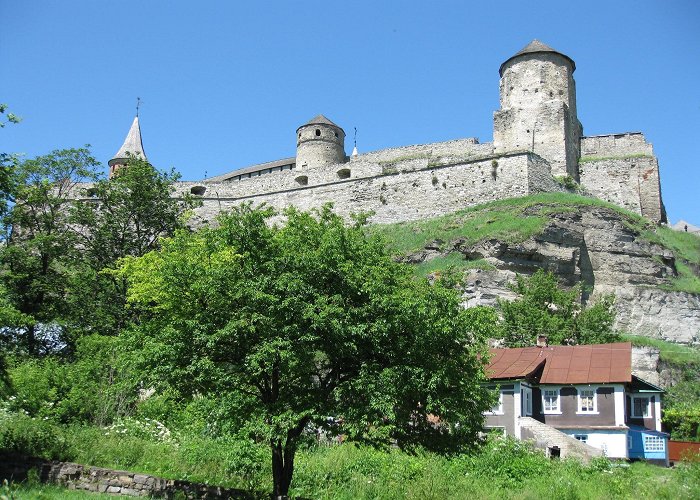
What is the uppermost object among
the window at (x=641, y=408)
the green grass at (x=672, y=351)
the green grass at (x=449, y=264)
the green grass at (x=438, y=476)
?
the green grass at (x=449, y=264)

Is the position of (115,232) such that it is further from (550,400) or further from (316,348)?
(316,348)

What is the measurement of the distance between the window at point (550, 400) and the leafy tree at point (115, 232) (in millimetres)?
19002

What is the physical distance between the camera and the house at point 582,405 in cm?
2625

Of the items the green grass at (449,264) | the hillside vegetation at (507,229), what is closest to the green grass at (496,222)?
the hillside vegetation at (507,229)

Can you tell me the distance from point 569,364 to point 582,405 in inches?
70.9

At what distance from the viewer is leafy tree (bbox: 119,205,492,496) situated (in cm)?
1368

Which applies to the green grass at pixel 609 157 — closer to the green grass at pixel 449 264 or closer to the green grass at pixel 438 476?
the green grass at pixel 449 264

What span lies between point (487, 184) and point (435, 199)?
3696mm

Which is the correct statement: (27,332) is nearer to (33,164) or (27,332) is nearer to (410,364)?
(33,164)

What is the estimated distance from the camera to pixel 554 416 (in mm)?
27750

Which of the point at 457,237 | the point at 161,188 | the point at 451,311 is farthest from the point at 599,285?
the point at 451,311

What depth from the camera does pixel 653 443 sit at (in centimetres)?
2725

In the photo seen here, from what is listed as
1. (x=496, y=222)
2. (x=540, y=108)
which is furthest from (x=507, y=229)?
→ (x=540, y=108)

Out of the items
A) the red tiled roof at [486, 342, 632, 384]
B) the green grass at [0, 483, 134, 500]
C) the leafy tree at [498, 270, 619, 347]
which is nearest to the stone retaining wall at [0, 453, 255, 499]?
the green grass at [0, 483, 134, 500]
